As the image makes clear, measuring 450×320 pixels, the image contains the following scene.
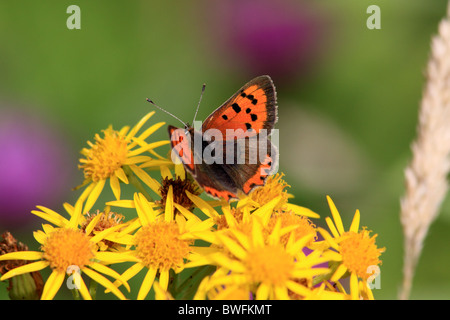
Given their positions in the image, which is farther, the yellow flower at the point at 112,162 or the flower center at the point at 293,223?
the yellow flower at the point at 112,162

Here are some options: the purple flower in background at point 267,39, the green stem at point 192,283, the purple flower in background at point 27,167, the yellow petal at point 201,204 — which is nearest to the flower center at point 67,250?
the green stem at point 192,283

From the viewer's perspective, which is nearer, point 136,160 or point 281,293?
point 281,293

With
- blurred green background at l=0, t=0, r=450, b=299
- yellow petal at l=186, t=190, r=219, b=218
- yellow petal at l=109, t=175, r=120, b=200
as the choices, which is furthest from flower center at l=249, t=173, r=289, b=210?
blurred green background at l=0, t=0, r=450, b=299

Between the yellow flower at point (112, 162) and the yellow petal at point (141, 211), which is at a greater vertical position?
the yellow flower at point (112, 162)

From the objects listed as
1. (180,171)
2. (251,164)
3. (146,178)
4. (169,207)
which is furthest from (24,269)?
(251,164)

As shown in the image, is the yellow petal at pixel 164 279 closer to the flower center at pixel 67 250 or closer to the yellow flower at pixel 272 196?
the flower center at pixel 67 250

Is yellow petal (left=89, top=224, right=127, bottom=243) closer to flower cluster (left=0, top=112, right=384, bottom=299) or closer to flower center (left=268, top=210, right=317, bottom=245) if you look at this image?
flower cluster (left=0, top=112, right=384, bottom=299)

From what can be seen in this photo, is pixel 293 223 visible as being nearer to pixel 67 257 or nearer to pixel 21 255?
pixel 67 257
